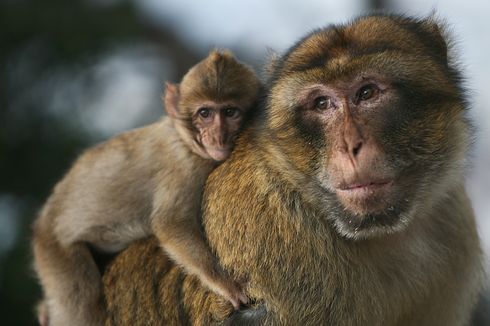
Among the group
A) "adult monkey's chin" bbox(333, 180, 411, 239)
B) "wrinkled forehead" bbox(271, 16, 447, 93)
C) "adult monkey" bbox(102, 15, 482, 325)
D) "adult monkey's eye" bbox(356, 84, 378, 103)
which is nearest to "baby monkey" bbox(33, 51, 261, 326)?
"adult monkey" bbox(102, 15, 482, 325)

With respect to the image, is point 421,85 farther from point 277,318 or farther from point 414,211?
point 277,318

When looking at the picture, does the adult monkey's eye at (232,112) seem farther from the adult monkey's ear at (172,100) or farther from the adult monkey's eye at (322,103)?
the adult monkey's eye at (322,103)

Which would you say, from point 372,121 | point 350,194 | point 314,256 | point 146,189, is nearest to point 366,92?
point 372,121

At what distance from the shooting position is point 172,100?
596 centimetres

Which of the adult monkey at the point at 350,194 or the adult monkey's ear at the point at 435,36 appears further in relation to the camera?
the adult monkey's ear at the point at 435,36

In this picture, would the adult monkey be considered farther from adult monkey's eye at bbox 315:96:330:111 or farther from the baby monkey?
the baby monkey

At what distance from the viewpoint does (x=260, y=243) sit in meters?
5.04

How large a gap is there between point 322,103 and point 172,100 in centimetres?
161

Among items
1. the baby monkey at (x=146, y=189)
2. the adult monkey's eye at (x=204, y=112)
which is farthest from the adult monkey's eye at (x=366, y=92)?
the adult monkey's eye at (x=204, y=112)

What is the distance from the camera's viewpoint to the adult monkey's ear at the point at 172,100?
5898mm

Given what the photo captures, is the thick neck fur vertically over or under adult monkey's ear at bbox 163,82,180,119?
under

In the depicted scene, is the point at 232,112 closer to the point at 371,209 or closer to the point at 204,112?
the point at 204,112

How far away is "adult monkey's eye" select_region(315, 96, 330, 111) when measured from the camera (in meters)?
4.66

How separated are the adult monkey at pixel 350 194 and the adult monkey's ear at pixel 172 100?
0.69 metres
